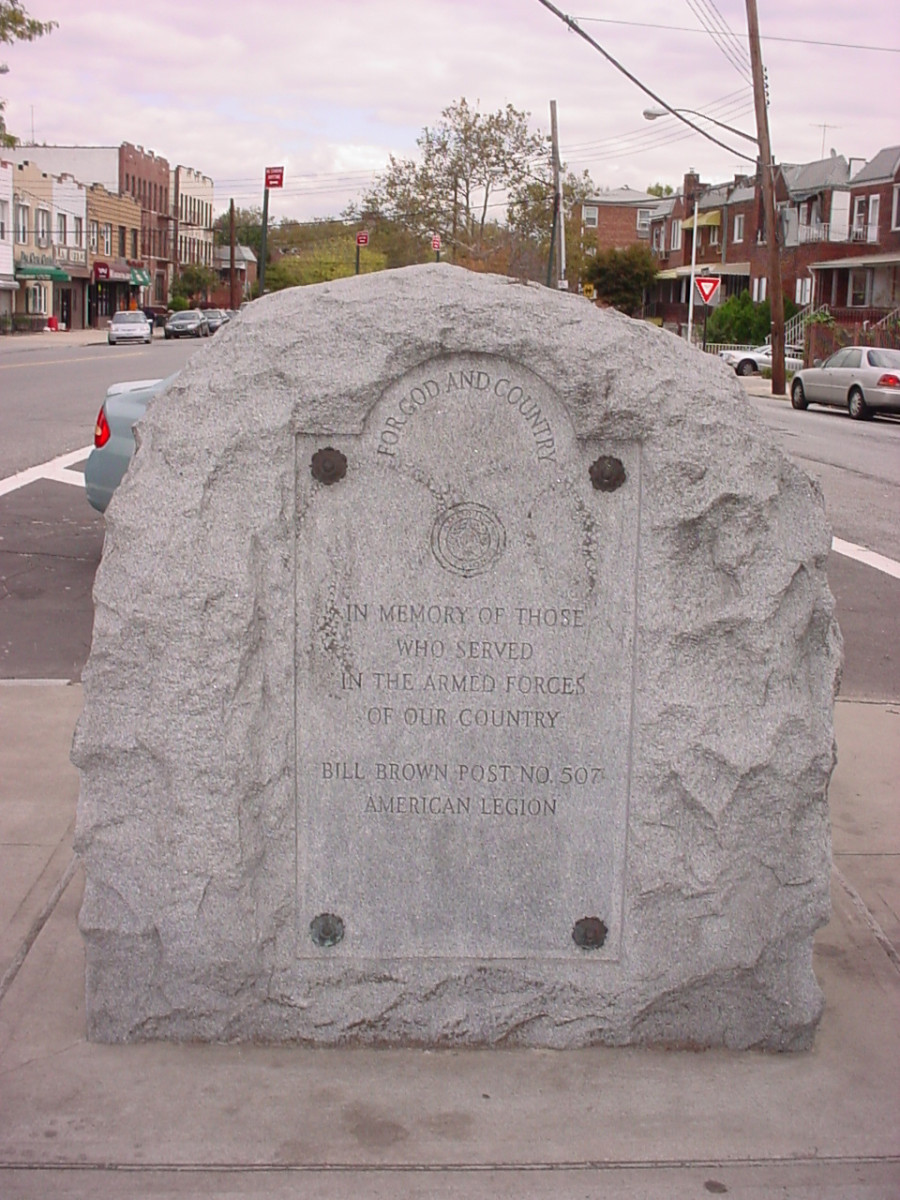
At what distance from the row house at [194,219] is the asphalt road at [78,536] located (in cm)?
7606

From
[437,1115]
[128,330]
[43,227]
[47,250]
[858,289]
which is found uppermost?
[43,227]

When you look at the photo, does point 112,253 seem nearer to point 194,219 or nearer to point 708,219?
point 194,219

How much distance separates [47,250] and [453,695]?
6788cm

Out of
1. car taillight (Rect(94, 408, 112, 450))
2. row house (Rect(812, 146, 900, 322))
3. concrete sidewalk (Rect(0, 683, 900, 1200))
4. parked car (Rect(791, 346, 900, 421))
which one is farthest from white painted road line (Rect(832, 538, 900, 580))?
row house (Rect(812, 146, 900, 322))

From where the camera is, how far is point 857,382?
28062 millimetres

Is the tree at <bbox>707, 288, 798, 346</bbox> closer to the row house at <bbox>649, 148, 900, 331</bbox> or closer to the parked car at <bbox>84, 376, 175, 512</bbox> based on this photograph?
the row house at <bbox>649, 148, 900, 331</bbox>

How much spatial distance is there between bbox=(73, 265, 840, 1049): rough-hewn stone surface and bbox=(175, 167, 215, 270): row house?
93.2 metres

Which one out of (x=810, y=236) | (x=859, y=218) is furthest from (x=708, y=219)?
(x=859, y=218)

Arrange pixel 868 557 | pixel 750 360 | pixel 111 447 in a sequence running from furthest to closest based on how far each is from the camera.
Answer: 1. pixel 750 360
2. pixel 868 557
3. pixel 111 447

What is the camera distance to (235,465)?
3412 millimetres

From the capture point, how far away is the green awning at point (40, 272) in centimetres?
6331

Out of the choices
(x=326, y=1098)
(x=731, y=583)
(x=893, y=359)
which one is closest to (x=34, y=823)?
(x=326, y=1098)

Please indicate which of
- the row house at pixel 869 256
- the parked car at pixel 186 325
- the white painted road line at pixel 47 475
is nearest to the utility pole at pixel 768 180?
the row house at pixel 869 256

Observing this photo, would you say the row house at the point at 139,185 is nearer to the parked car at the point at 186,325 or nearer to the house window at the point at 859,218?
the parked car at the point at 186,325
